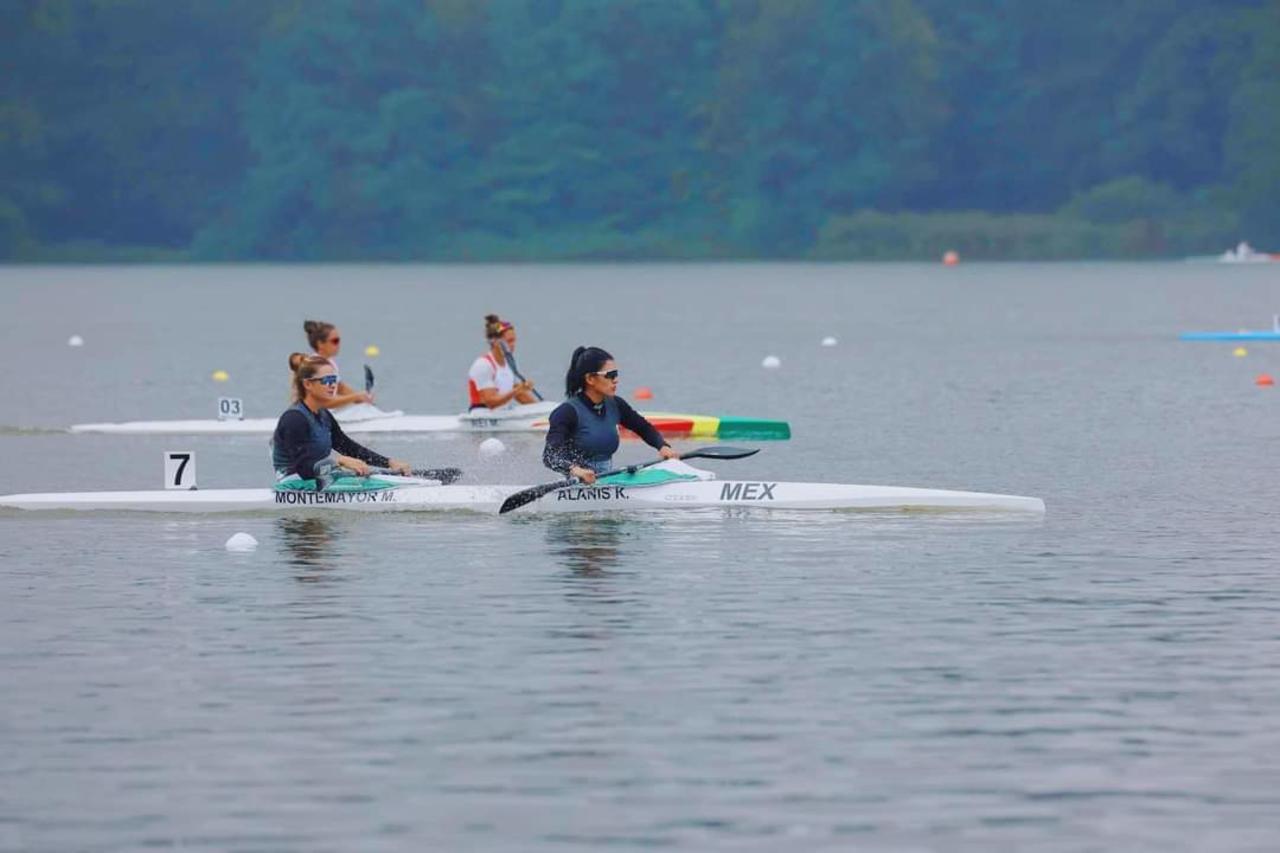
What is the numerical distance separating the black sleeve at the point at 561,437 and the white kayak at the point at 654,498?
0.26 meters

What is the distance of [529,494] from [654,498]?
1.09 meters

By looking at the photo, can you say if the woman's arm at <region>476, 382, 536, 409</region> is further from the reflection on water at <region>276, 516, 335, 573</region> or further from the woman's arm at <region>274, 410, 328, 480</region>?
the woman's arm at <region>274, 410, 328, 480</region>

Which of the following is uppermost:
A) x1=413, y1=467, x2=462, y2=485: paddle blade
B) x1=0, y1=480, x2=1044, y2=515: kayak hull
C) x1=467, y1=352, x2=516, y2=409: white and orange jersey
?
x1=467, y1=352, x2=516, y2=409: white and orange jersey

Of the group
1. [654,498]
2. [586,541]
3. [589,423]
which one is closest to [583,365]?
→ [589,423]

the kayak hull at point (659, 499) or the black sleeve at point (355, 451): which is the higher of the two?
the black sleeve at point (355, 451)

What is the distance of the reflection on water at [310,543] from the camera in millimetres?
22172

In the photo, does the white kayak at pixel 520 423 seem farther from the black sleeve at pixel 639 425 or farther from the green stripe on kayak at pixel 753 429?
the black sleeve at pixel 639 425

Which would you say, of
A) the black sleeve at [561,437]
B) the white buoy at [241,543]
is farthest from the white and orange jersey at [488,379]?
the white buoy at [241,543]

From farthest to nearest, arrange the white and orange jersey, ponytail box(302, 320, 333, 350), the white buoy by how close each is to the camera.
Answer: the white and orange jersey < ponytail box(302, 320, 333, 350) < the white buoy

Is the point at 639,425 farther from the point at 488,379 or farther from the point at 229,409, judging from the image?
the point at 229,409

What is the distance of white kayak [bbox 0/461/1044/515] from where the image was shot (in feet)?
82.1

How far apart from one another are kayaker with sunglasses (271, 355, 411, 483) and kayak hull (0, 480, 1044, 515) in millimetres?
259

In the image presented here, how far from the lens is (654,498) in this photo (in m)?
25.0

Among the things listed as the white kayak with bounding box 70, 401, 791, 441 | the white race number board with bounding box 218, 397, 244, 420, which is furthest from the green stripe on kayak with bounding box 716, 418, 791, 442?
the white race number board with bounding box 218, 397, 244, 420
